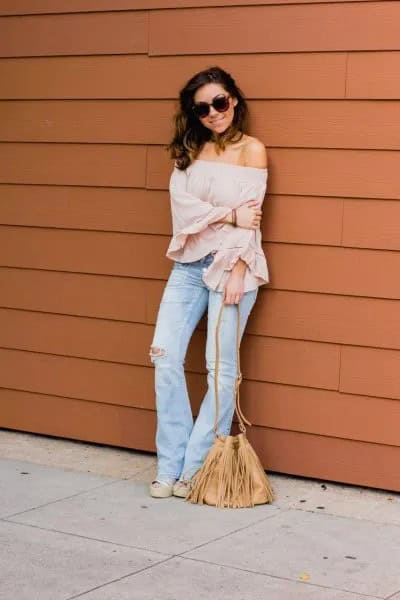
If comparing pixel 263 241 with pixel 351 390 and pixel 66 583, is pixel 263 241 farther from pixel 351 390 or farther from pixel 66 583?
pixel 66 583

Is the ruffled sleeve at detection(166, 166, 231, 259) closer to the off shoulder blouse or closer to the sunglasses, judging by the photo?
the off shoulder blouse

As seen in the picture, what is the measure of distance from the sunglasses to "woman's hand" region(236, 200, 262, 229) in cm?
41

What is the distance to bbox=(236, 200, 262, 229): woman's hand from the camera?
16.7 feet

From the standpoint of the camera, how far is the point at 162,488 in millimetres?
5188

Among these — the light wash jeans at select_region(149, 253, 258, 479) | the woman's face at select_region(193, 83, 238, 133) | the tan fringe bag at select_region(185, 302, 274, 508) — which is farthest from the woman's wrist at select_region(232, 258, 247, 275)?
the tan fringe bag at select_region(185, 302, 274, 508)

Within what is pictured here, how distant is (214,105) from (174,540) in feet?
5.91

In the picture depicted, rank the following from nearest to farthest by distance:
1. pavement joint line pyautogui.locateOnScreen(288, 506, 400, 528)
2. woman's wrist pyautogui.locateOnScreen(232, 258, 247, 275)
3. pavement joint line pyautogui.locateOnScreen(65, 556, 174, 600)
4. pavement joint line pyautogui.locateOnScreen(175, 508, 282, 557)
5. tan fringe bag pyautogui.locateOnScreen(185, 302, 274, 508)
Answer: pavement joint line pyautogui.locateOnScreen(65, 556, 174, 600)
pavement joint line pyautogui.locateOnScreen(175, 508, 282, 557)
pavement joint line pyautogui.locateOnScreen(288, 506, 400, 528)
tan fringe bag pyautogui.locateOnScreen(185, 302, 274, 508)
woman's wrist pyautogui.locateOnScreen(232, 258, 247, 275)

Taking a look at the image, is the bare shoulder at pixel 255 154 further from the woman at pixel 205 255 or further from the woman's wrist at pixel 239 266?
the woman's wrist at pixel 239 266

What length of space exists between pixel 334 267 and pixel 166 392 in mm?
915

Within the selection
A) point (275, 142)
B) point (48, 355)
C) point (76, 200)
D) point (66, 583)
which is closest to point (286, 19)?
point (275, 142)

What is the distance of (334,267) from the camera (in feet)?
16.8

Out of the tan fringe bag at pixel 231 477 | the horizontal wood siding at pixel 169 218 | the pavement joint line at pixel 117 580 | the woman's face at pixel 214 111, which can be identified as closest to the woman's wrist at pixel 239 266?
the horizontal wood siding at pixel 169 218

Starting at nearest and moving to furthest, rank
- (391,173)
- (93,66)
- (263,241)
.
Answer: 1. (391,173)
2. (263,241)
3. (93,66)

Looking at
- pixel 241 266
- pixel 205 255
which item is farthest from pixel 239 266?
pixel 205 255
